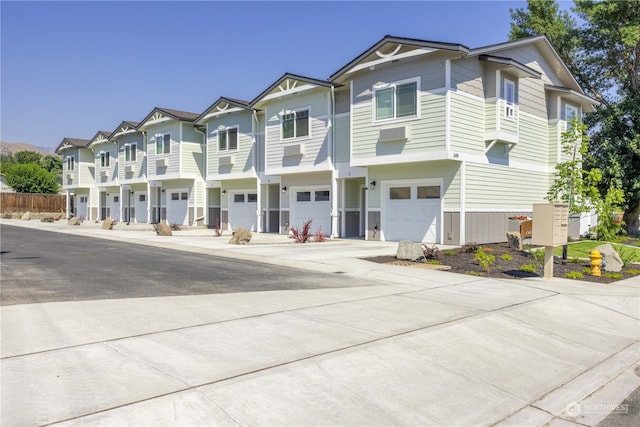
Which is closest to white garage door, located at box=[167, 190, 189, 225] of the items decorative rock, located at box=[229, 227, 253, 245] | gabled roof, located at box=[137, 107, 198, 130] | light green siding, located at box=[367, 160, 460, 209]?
gabled roof, located at box=[137, 107, 198, 130]

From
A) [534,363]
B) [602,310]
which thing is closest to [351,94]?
[602,310]

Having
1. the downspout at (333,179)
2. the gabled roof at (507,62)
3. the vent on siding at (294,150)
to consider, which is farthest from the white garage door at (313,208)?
the gabled roof at (507,62)

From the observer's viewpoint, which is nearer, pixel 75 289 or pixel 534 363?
pixel 534 363

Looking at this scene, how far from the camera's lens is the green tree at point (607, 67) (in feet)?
77.0

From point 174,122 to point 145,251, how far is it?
16599mm

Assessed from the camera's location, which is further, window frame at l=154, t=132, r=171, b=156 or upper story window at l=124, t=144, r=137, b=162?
upper story window at l=124, t=144, r=137, b=162

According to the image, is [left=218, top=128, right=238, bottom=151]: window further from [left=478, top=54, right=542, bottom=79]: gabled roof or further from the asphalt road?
[left=478, top=54, right=542, bottom=79]: gabled roof

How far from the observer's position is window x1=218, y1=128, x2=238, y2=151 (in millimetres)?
26281

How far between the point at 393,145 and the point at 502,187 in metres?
4.88

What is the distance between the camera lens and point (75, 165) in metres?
42.4

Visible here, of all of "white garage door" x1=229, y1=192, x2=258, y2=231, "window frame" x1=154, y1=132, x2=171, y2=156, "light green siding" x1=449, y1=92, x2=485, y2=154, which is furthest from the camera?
"window frame" x1=154, y1=132, x2=171, y2=156

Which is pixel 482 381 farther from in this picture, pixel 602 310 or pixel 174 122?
pixel 174 122

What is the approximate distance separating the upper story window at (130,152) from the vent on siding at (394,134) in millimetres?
23075

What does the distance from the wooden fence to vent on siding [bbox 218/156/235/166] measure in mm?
29563
